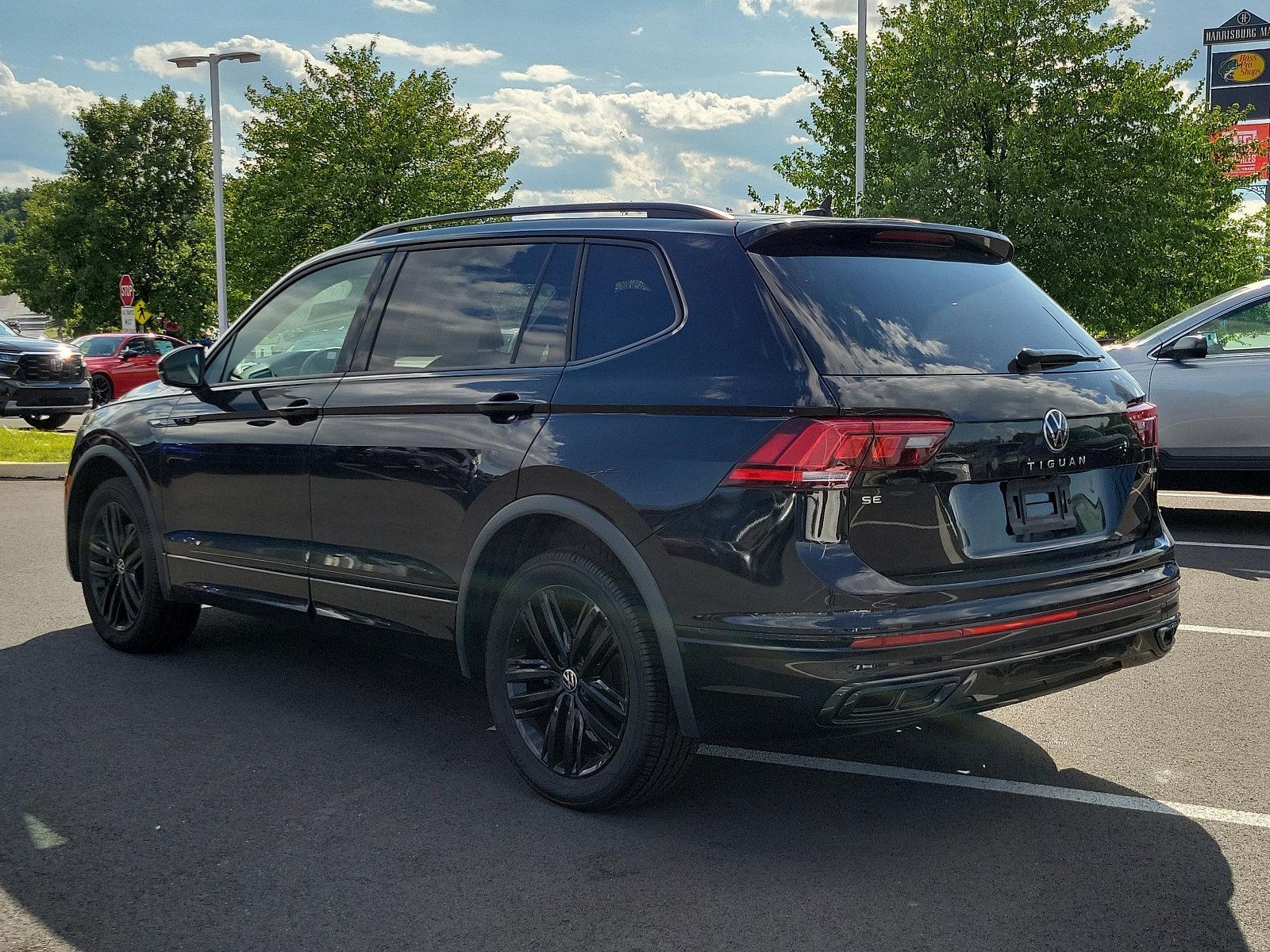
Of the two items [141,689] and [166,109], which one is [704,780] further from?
[166,109]

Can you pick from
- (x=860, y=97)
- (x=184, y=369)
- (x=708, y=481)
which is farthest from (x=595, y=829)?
(x=860, y=97)

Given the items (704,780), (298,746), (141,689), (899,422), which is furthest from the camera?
(141,689)

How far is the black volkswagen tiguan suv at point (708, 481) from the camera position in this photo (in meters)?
3.55

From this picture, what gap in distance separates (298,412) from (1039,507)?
2670 mm

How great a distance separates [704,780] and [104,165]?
59200 millimetres

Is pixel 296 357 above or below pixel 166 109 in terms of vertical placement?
below

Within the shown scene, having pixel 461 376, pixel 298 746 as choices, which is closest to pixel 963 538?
pixel 461 376

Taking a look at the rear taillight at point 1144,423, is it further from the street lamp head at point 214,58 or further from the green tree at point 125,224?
the green tree at point 125,224

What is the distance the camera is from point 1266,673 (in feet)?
18.6

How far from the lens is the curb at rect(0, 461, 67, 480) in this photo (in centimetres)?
1426

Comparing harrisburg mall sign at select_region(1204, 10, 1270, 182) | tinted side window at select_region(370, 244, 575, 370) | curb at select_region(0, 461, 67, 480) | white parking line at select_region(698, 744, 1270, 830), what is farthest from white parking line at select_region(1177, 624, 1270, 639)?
harrisburg mall sign at select_region(1204, 10, 1270, 182)

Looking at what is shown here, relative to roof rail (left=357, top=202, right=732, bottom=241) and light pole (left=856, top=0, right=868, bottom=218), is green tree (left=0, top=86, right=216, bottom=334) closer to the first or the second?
light pole (left=856, top=0, right=868, bottom=218)

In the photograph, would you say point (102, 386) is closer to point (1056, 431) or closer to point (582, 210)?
point (582, 210)

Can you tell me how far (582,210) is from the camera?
466cm
